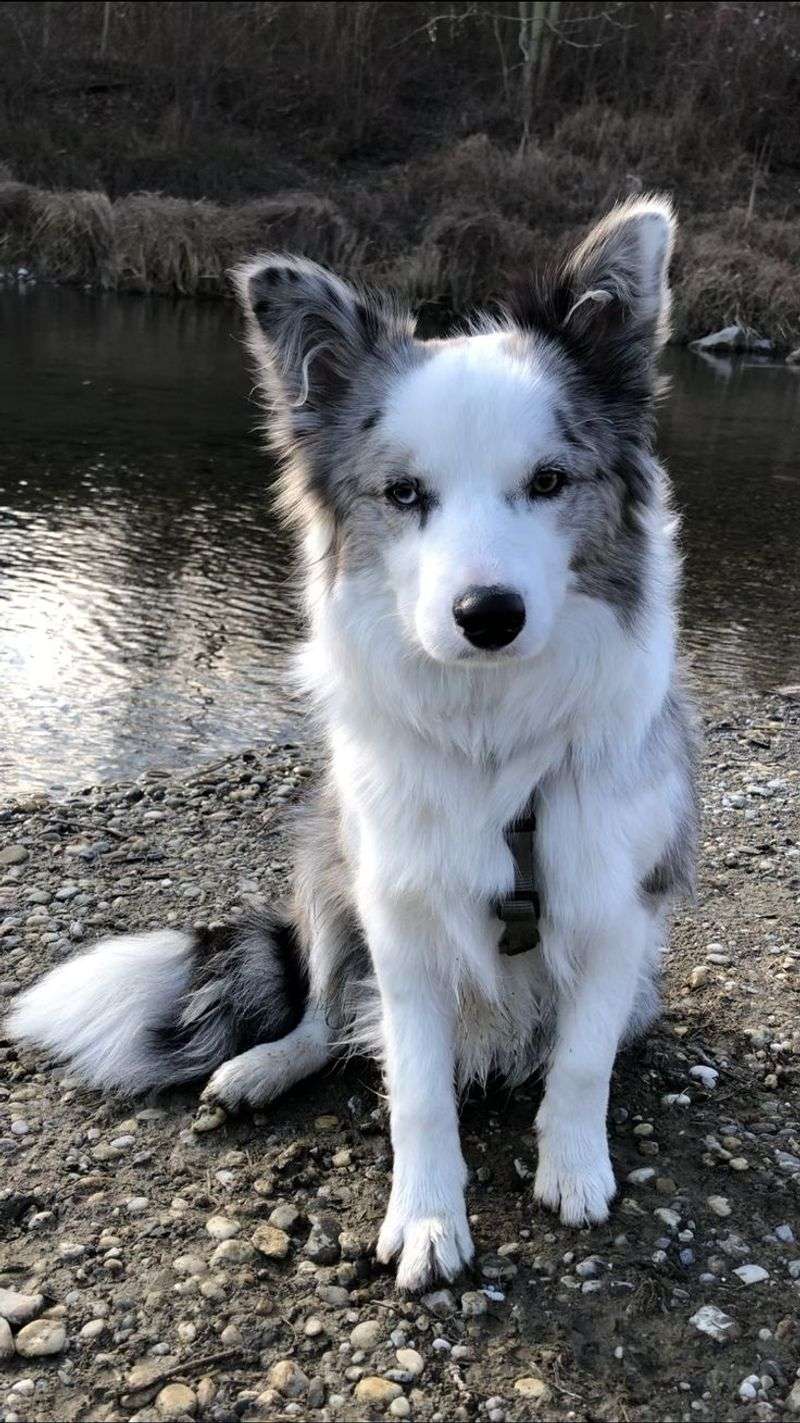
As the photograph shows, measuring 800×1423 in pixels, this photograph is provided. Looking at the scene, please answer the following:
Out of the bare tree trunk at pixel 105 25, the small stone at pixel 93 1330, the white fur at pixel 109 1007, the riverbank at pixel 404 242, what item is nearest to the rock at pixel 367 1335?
the small stone at pixel 93 1330

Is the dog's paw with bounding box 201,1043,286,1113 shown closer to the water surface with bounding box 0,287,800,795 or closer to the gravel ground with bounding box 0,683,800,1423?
the gravel ground with bounding box 0,683,800,1423

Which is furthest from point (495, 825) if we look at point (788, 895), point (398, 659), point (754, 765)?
point (754, 765)

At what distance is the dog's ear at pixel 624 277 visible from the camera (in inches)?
112

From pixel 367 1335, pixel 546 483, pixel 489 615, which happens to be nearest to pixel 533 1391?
pixel 367 1335

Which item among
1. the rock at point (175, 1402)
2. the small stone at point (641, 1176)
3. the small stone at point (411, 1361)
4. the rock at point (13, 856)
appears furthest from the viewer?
the rock at point (13, 856)

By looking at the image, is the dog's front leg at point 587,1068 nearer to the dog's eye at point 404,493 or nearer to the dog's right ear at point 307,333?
the dog's eye at point 404,493

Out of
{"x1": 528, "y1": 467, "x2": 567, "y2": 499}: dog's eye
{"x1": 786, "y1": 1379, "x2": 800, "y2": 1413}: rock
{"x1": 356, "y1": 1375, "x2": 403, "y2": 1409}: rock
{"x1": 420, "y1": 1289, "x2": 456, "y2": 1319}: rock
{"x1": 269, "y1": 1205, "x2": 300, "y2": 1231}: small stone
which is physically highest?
{"x1": 528, "y1": 467, "x2": 567, "y2": 499}: dog's eye

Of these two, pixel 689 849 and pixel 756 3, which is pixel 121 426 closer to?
pixel 689 849

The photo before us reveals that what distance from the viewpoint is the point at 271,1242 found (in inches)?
112

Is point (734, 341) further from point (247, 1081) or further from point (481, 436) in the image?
point (247, 1081)

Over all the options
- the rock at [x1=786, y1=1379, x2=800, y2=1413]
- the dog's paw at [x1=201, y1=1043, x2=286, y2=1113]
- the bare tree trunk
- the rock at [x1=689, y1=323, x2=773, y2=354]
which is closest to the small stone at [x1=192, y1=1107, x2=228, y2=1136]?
the dog's paw at [x1=201, y1=1043, x2=286, y2=1113]

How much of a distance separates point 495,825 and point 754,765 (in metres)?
3.37

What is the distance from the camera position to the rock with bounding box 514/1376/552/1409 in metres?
2.47

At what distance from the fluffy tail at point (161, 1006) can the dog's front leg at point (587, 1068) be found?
91cm
